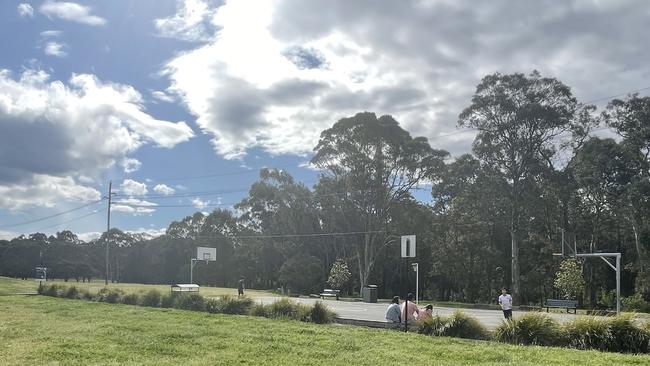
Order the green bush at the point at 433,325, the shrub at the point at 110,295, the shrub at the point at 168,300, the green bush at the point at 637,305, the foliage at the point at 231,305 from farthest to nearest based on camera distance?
the green bush at the point at 637,305 → the shrub at the point at 110,295 → the shrub at the point at 168,300 → the foliage at the point at 231,305 → the green bush at the point at 433,325

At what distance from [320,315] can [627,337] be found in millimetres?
10130

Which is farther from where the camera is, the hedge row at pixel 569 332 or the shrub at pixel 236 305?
the shrub at pixel 236 305

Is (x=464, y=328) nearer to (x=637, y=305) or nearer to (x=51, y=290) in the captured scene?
(x=637, y=305)

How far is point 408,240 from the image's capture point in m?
18.1

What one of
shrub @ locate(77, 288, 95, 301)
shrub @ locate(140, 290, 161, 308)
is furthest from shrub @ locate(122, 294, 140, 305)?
shrub @ locate(77, 288, 95, 301)

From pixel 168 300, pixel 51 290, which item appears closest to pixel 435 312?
pixel 168 300

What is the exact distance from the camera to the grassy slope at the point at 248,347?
36.9 ft

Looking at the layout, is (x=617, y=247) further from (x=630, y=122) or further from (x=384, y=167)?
(x=384, y=167)

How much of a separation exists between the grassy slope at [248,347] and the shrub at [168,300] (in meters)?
9.91

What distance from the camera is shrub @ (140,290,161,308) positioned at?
98.6 feet

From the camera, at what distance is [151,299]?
30.4 m

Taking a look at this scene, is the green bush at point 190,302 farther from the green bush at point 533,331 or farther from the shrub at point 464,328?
the green bush at point 533,331

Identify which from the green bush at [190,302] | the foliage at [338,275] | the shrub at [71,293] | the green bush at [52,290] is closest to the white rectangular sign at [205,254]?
the foliage at [338,275]

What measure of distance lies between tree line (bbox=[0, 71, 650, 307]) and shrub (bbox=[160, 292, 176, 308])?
94.0ft
